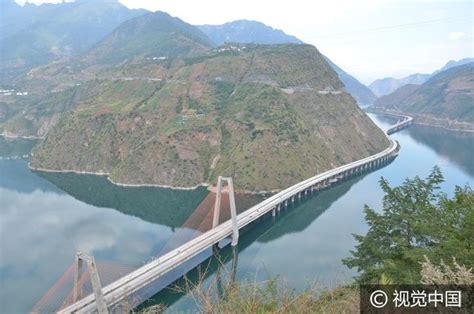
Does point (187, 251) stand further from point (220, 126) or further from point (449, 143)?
point (449, 143)

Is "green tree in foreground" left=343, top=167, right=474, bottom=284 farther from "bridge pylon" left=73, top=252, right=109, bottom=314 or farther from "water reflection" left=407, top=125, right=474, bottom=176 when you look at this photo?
"water reflection" left=407, top=125, right=474, bottom=176

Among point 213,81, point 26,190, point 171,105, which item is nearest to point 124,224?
point 26,190

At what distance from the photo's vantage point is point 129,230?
5166cm

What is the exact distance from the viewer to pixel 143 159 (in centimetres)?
7288

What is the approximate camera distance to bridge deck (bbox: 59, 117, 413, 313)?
29.8 meters

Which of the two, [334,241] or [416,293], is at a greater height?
[416,293]

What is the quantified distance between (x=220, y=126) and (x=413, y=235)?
62298 millimetres

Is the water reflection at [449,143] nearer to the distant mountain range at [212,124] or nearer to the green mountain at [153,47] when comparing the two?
the distant mountain range at [212,124]

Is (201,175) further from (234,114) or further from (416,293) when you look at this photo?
(416,293)

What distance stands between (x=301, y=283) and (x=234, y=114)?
157 ft

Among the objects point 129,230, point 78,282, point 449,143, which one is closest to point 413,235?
point 78,282

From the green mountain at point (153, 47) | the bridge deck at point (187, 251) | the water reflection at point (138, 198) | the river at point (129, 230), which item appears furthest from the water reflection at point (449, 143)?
the green mountain at point (153, 47)

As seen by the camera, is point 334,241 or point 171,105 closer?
point 334,241

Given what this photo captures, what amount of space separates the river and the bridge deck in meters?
1.99
